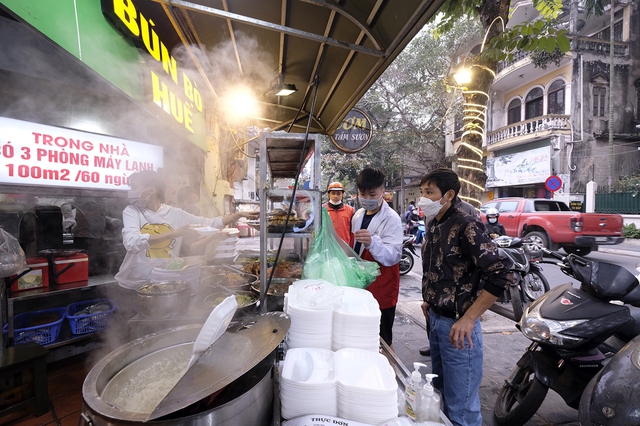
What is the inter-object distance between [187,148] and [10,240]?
12.5 ft

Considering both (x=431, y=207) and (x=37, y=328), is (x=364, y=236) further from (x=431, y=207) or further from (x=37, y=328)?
(x=37, y=328)

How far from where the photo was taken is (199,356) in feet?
4.03

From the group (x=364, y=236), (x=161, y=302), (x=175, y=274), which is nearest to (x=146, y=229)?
(x=175, y=274)

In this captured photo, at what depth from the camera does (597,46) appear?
18.0 metres

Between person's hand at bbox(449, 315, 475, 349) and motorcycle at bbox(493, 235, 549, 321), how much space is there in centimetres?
377

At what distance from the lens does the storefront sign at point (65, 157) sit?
10.5ft

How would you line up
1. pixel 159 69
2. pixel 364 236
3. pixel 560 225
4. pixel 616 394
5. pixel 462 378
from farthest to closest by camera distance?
pixel 560 225 < pixel 159 69 < pixel 364 236 < pixel 462 378 < pixel 616 394

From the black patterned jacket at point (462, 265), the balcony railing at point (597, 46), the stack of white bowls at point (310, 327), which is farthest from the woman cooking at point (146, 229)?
the balcony railing at point (597, 46)

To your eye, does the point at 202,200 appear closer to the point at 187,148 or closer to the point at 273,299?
the point at 187,148

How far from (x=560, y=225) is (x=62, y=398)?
40.3 feet

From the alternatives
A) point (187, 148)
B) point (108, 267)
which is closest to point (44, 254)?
point (108, 267)

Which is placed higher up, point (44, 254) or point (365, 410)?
point (44, 254)

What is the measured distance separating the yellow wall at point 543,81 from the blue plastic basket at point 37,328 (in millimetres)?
24602

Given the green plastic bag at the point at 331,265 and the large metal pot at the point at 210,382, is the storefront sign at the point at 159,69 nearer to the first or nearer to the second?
the green plastic bag at the point at 331,265
